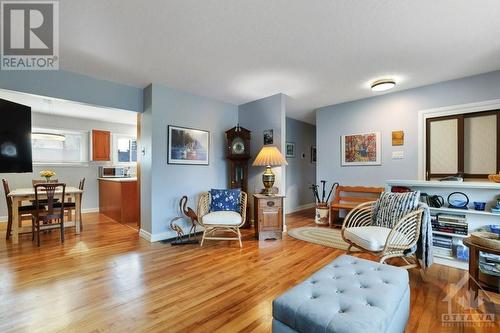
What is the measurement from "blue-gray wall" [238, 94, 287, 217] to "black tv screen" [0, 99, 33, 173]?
325 centimetres

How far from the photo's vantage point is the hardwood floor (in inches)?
63.8

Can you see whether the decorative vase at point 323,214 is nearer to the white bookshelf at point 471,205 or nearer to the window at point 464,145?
the window at point 464,145

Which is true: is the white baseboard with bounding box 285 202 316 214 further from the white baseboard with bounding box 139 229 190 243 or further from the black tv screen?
the black tv screen

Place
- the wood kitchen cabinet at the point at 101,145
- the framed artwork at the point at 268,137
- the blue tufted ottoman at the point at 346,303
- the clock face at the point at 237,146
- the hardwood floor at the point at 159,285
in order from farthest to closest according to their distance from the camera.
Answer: the wood kitchen cabinet at the point at 101,145 < the clock face at the point at 237,146 < the framed artwork at the point at 268,137 < the hardwood floor at the point at 159,285 < the blue tufted ottoman at the point at 346,303

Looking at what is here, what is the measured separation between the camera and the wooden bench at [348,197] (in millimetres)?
4168

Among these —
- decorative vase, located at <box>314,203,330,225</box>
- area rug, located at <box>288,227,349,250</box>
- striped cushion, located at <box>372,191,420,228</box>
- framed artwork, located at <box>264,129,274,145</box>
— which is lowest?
area rug, located at <box>288,227,349,250</box>

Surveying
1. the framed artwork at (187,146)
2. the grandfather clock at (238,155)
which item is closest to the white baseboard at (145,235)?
the framed artwork at (187,146)

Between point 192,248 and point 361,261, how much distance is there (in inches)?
88.3

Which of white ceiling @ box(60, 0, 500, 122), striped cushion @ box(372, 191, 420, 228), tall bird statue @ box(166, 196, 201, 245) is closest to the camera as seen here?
white ceiling @ box(60, 0, 500, 122)

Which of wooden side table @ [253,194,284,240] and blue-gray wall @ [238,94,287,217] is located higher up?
blue-gray wall @ [238,94,287,217]

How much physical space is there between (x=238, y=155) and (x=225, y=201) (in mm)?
961

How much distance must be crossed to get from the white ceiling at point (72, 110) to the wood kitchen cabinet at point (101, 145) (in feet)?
1.23

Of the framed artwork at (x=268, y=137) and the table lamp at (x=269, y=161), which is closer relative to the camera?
the table lamp at (x=269, y=161)

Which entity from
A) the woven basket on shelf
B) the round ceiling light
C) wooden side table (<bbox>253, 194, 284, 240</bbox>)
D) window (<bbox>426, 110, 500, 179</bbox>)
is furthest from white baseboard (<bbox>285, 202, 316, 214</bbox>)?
the woven basket on shelf
